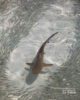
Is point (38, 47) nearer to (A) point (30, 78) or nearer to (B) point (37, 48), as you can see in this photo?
(B) point (37, 48)

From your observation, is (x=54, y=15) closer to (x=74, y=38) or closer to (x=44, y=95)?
(x=74, y=38)

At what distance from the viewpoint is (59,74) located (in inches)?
221

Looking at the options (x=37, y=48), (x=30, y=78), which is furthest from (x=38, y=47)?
(x=30, y=78)

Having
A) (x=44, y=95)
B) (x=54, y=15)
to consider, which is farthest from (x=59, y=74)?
(x=54, y=15)

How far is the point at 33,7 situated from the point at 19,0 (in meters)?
0.71

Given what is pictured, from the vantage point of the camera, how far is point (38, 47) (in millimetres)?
6363

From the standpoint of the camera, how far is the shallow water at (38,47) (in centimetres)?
522

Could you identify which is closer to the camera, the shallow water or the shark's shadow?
the shallow water

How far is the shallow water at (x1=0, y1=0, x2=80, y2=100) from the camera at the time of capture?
5219 millimetres

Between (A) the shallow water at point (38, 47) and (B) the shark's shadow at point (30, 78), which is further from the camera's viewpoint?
(B) the shark's shadow at point (30, 78)

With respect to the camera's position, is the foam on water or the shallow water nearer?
the shallow water

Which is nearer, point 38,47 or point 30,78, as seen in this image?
point 30,78

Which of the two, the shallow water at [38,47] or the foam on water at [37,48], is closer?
the shallow water at [38,47]

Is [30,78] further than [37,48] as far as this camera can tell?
No
